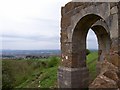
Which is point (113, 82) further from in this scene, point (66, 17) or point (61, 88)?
point (66, 17)

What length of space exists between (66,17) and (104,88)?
5.19 m

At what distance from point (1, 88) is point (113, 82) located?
472 inches

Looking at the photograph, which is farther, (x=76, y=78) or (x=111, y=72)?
(x=76, y=78)

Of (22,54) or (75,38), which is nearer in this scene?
(75,38)

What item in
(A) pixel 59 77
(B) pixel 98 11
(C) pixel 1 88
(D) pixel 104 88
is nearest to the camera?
(D) pixel 104 88

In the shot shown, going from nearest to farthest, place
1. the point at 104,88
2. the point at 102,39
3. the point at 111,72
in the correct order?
the point at 104,88
the point at 111,72
the point at 102,39

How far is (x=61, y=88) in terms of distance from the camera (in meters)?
8.60

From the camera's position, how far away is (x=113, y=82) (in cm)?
452

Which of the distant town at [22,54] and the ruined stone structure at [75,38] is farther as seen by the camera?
the distant town at [22,54]

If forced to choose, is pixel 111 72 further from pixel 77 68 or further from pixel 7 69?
pixel 7 69

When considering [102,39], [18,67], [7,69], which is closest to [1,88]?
[7,69]

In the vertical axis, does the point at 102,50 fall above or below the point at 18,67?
above

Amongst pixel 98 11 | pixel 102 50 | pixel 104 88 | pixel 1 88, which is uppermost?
pixel 98 11

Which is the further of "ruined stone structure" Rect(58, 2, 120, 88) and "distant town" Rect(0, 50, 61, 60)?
"distant town" Rect(0, 50, 61, 60)
